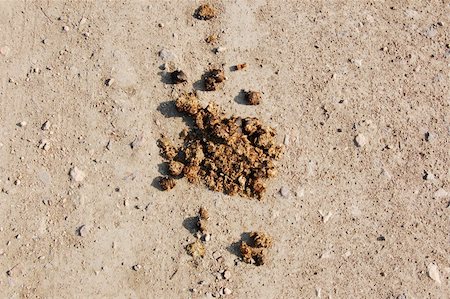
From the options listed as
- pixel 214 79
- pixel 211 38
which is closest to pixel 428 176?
pixel 214 79

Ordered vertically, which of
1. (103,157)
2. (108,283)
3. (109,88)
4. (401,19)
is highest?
(401,19)

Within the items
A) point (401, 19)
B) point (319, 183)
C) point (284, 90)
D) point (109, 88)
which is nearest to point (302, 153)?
point (319, 183)

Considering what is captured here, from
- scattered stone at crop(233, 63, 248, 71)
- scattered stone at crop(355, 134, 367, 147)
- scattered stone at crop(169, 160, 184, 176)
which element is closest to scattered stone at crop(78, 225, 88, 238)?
scattered stone at crop(169, 160, 184, 176)

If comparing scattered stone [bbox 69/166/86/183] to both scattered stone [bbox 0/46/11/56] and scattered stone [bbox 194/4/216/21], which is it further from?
scattered stone [bbox 194/4/216/21]

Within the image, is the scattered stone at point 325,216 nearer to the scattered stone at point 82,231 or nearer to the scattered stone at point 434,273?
the scattered stone at point 434,273

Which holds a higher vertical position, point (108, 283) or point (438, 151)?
point (438, 151)

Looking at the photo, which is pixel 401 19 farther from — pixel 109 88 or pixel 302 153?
pixel 109 88

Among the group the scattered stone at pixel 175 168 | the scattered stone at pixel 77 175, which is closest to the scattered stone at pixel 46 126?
the scattered stone at pixel 77 175
